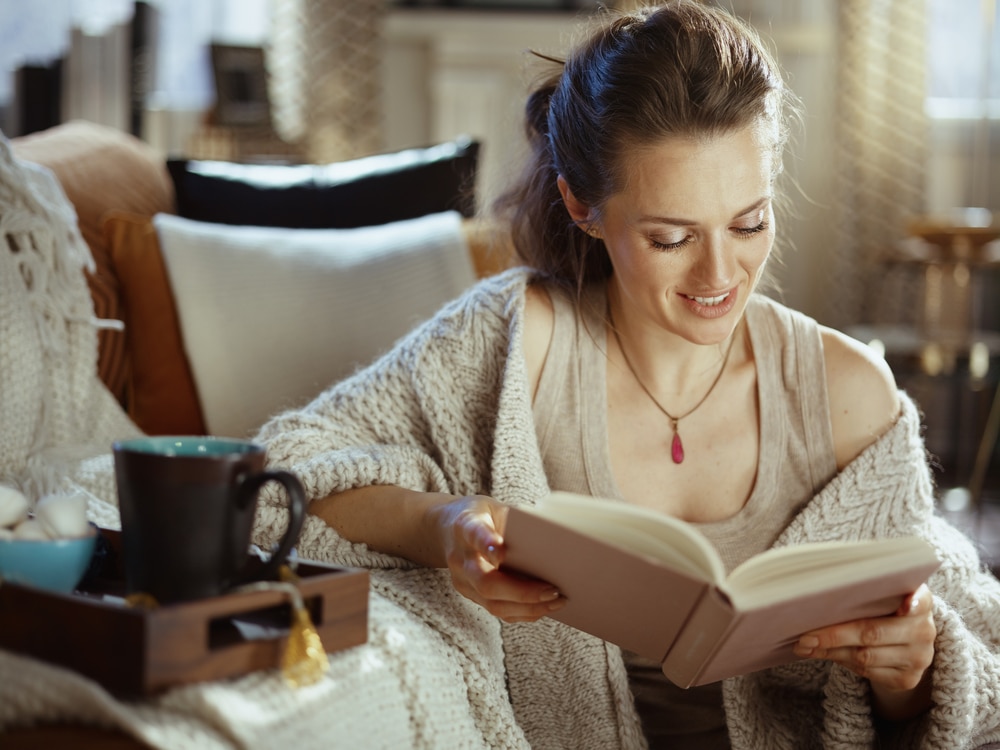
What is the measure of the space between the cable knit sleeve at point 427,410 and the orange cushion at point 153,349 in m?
0.42

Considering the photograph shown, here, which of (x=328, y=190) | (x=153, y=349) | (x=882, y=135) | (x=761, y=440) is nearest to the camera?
(x=761, y=440)

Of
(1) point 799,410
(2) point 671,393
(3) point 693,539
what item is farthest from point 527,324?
(3) point 693,539

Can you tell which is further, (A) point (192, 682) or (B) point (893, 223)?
(B) point (893, 223)

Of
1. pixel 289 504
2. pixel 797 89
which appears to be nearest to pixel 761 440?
pixel 289 504

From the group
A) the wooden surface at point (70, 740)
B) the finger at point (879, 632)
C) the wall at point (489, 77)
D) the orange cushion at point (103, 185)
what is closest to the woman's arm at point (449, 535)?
the finger at point (879, 632)

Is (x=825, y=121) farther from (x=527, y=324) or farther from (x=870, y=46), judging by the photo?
(x=527, y=324)

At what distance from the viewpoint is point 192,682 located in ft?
2.28

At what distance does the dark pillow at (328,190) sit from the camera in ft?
6.12

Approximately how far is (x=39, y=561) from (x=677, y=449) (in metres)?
0.78

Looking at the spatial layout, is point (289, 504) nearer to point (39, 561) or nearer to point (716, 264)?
point (39, 561)

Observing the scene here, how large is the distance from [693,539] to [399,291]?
3.31 ft

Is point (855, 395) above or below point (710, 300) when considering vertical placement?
below

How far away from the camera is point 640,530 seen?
79 cm

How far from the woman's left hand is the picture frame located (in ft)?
8.89
